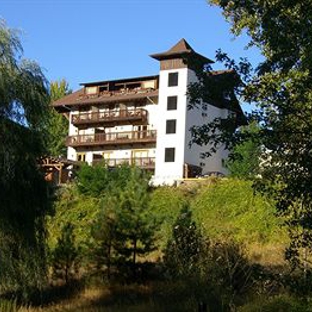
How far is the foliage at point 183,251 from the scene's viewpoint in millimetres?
15797

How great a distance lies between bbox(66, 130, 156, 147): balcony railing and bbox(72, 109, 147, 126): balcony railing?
1.22 meters

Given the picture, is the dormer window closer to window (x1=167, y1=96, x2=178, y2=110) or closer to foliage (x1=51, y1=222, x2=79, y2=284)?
window (x1=167, y1=96, x2=178, y2=110)

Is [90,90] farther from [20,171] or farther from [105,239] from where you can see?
[20,171]

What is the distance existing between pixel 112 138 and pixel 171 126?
676 centimetres

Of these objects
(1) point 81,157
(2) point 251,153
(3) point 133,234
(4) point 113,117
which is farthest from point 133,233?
(1) point 81,157

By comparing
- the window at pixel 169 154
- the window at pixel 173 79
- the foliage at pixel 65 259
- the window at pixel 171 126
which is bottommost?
the foliage at pixel 65 259

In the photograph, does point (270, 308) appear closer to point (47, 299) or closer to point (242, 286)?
point (242, 286)

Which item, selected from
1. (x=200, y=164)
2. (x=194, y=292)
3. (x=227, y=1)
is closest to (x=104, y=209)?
(x=194, y=292)

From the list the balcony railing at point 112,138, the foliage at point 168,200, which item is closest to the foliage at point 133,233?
the foliage at point 168,200

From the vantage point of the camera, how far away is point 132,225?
18.8 m

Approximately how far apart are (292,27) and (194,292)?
9.12 m

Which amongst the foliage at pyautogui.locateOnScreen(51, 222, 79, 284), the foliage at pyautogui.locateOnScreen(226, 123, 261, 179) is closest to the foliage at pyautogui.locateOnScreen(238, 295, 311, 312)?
the foliage at pyautogui.locateOnScreen(226, 123, 261, 179)

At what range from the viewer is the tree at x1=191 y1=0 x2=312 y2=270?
6.58 meters

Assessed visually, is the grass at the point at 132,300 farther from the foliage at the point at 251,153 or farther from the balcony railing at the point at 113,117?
the balcony railing at the point at 113,117
